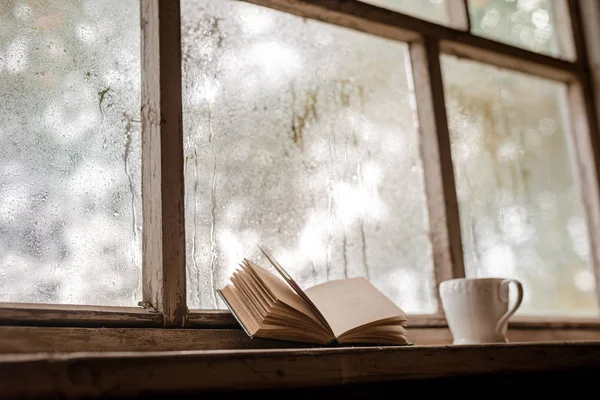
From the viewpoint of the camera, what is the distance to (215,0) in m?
1.48

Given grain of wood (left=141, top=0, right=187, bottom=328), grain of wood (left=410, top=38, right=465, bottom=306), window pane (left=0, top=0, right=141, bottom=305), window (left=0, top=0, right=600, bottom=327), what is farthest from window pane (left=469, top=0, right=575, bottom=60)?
window pane (left=0, top=0, right=141, bottom=305)

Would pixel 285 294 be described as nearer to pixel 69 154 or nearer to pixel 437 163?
pixel 69 154

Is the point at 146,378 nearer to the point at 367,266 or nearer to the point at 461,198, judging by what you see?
the point at 367,266

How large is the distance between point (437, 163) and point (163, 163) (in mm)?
741

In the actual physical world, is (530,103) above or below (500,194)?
above

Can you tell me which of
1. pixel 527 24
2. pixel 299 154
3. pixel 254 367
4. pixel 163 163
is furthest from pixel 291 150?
pixel 527 24

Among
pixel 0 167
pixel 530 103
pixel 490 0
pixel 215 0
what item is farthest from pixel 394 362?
pixel 490 0

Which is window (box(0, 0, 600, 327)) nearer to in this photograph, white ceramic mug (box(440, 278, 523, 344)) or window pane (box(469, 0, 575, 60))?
window pane (box(469, 0, 575, 60))

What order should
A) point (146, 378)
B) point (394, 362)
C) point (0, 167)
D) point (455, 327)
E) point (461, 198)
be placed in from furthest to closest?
point (461, 198) < point (455, 327) < point (0, 167) < point (394, 362) < point (146, 378)

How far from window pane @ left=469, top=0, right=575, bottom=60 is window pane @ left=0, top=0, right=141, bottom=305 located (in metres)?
1.09

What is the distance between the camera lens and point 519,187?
6.08 ft

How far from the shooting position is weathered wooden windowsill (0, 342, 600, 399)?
0.70m

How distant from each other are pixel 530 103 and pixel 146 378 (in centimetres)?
158

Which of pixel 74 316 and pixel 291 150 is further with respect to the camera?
pixel 291 150
